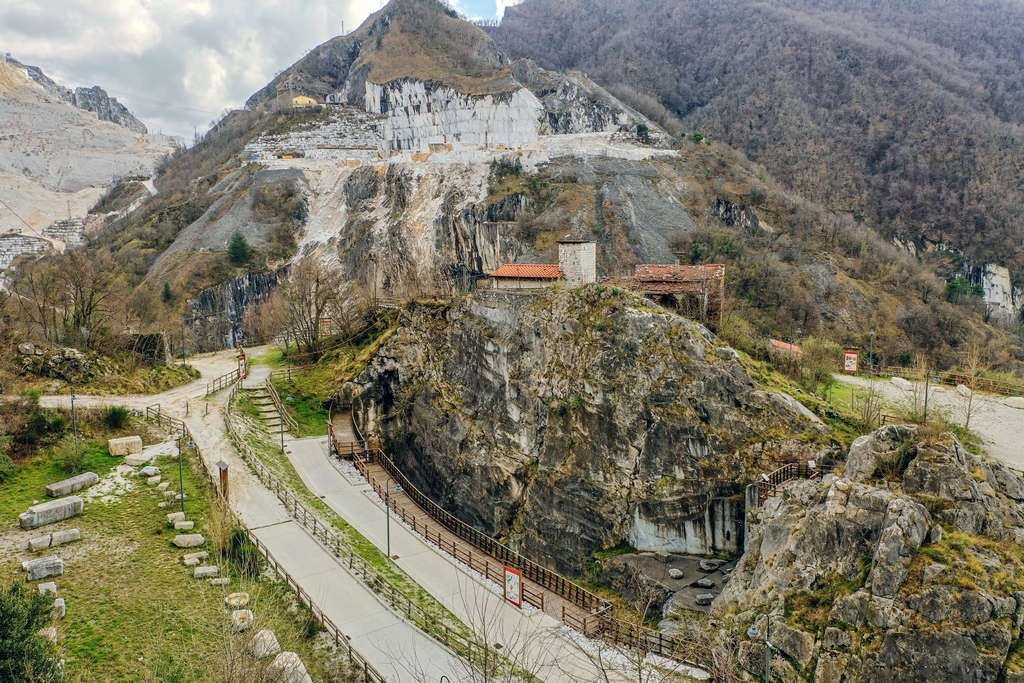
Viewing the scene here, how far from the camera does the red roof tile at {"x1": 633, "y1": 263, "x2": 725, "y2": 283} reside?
97.1ft

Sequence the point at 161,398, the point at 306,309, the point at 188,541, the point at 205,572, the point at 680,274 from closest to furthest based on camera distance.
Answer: the point at 205,572, the point at 188,541, the point at 680,274, the point at 161,398, the point at 306,309

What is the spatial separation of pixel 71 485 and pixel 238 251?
149 ft

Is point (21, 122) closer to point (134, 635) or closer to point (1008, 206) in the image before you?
point (134, 635)

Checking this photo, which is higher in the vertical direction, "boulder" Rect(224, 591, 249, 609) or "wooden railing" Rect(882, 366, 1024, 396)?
"wooden railing" Rect(882, 366, 1024, 396)

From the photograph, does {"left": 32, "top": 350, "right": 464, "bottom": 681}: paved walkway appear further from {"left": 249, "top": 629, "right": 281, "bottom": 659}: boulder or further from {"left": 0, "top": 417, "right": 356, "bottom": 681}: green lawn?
{"left": 249, "top": 629, "right": 281, "bottom": 659}: boulder

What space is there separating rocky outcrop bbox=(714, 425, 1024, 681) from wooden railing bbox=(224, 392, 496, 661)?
6.81m

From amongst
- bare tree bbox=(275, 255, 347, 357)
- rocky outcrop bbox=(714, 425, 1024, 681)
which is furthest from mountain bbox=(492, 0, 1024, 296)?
A: bare tree bbox=(275, 255, 347, 357)

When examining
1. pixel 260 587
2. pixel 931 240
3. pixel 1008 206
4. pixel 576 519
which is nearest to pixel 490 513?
pixel 576 519

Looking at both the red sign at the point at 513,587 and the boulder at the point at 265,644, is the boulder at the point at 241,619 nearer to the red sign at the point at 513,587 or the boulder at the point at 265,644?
the boulder at the point at 265,644

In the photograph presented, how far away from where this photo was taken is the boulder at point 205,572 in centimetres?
1610

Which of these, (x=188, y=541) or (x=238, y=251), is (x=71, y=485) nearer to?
(x=188, y=541)

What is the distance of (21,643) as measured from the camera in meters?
9.16

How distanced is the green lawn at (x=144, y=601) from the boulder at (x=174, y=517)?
179 mm

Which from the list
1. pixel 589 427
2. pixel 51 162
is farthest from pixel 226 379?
pixel 51 162
